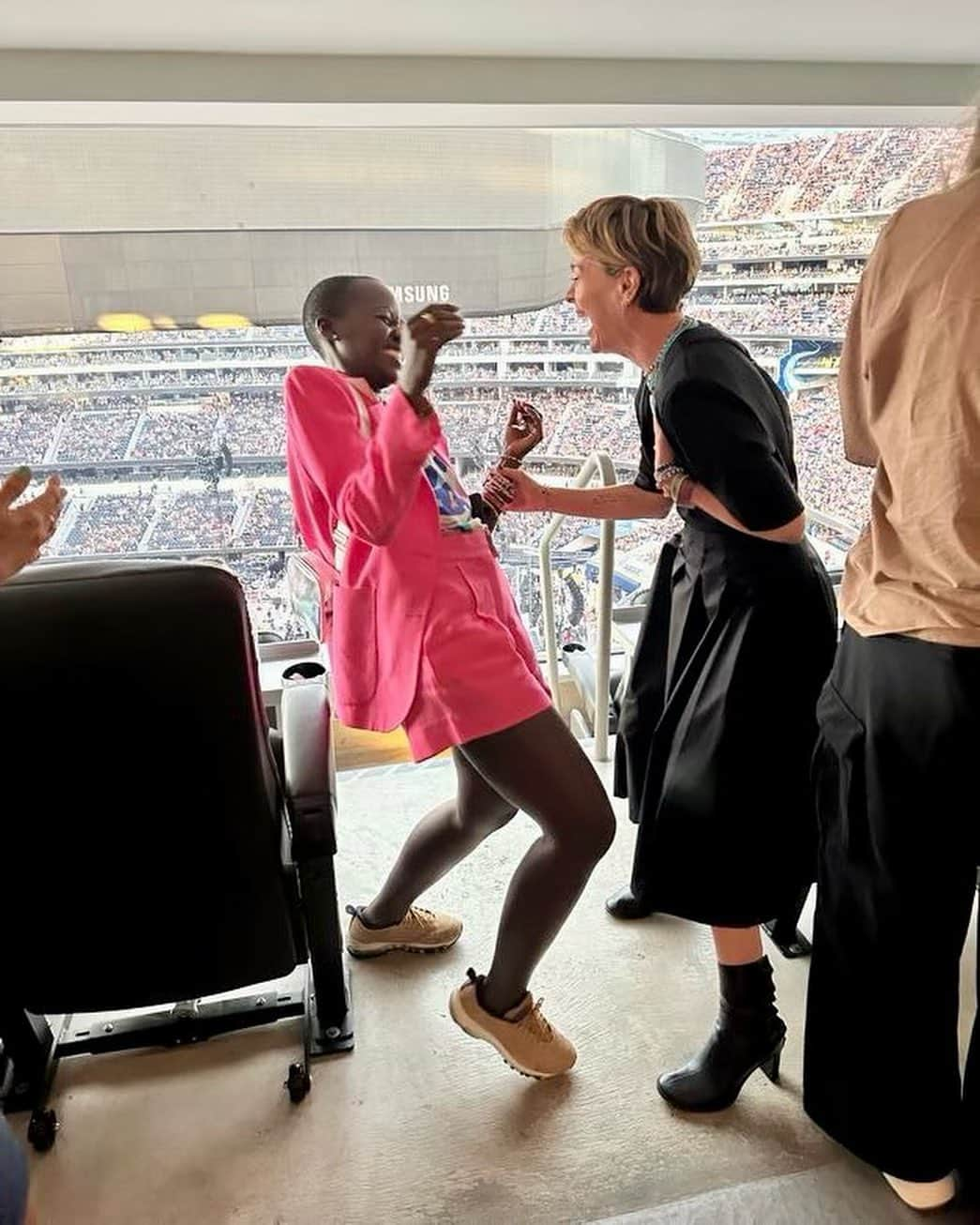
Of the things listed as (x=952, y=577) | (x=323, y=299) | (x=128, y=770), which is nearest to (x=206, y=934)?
(x=128, y=770)

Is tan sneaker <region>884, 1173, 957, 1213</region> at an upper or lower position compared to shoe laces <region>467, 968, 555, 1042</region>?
lower

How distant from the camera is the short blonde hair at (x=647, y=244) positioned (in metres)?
1.60

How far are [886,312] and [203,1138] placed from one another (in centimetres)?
177

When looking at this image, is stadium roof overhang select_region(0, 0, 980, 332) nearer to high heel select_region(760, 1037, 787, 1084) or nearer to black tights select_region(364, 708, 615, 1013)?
black tights select_region(364, 708, 615, 1013)

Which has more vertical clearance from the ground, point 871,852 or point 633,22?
point 633,22

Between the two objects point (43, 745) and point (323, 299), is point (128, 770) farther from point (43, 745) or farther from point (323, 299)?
point (323, 299)

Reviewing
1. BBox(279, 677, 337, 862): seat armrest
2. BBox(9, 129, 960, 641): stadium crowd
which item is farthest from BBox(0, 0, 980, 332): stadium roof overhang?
BBox(279, 677, 337, 862): seat armrest

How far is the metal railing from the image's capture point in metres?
2.55

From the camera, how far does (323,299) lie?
1.64m

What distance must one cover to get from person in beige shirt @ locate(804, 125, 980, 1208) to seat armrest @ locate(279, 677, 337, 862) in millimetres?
832

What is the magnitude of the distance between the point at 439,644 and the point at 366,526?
255mm

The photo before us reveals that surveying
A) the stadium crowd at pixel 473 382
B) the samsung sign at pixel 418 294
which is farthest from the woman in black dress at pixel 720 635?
the stadium crowd at pixel 473 382

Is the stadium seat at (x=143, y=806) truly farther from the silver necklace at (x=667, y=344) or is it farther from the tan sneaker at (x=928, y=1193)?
the tan sneaker at (x=928, y=1193)

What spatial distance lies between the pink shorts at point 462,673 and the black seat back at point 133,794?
0.31 metres
